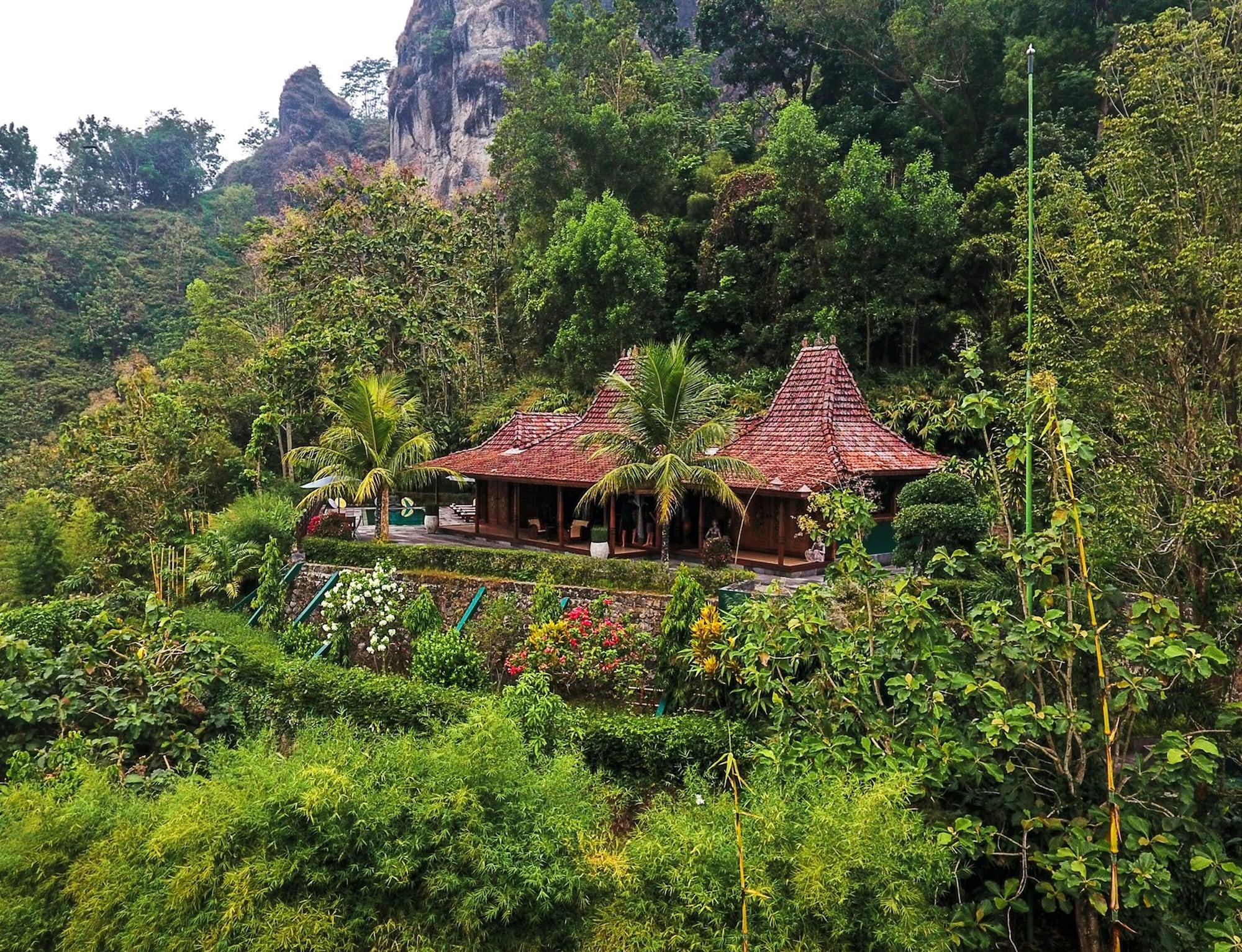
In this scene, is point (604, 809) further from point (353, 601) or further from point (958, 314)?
point (958, 314)

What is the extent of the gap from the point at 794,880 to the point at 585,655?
5.38 m

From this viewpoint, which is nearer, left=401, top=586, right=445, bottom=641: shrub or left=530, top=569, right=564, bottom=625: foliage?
left=530, top=569, right=564, bottom=625: foliage

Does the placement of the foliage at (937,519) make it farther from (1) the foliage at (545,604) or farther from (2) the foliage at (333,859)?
(2) the foliage at (333,859)

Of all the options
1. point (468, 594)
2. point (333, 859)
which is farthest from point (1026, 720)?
point (468, 594)

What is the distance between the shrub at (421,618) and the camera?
9820mm

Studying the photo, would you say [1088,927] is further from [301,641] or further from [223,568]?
[223,568]

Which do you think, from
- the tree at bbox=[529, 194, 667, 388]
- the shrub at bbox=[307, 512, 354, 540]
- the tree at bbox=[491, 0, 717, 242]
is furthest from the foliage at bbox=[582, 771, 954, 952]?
the tree at bbox=[491, 0, 717, 242]

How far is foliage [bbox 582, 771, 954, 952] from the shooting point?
11.8 ft

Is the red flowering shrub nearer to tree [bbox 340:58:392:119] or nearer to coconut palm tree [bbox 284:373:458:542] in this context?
coconut palm tree [bbox 284:373:458:542]

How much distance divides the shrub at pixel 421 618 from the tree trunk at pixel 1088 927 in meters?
7.44

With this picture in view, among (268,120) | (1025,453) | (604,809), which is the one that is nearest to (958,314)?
(1025,453)

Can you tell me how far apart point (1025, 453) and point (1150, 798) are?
2.08 metres

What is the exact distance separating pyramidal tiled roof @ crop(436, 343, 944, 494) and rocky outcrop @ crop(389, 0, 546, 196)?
105 ft

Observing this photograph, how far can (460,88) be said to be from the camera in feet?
143
